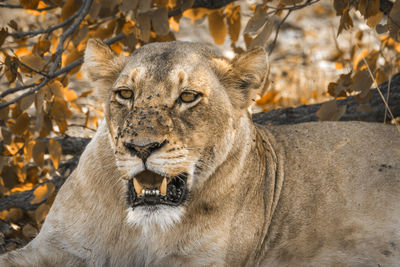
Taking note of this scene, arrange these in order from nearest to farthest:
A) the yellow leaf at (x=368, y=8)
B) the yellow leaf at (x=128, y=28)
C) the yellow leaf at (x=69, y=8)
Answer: the yellow leaf at (x=368, y=8) < the yellow leaf at (x=69, y=8) < the yellow leaf at (x=128, y=28)

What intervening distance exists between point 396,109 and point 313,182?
139 cm

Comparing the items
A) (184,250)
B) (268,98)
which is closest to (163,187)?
(184,250)

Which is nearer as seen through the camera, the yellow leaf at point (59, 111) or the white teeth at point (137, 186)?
the white teeth at point (137, 186)

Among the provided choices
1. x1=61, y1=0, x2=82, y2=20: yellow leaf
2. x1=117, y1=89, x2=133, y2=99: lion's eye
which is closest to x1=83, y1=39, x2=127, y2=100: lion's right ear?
x1=117, y1=89, x2=133, y2=99: lion's eye

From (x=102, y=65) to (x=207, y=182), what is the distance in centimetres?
76

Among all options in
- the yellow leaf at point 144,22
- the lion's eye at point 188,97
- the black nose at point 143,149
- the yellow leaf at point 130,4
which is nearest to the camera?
the black nose at point 143,149

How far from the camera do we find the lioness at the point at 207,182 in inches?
93.9

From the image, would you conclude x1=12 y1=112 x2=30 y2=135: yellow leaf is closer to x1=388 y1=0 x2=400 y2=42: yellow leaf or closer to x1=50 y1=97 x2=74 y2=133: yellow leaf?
x1=50 y1=97 x2=74 y2=133: yellow leaf

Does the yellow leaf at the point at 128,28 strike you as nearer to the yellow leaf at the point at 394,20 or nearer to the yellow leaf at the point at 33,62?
the yellow leaf at the point at 33,62

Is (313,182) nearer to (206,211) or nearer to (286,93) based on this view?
(206,211)

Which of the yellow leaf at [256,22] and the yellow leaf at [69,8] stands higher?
the yellow leaf at [69,8]

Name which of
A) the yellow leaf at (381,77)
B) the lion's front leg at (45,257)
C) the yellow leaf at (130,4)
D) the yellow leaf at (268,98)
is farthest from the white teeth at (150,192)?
the yellow leaf at (268,98)

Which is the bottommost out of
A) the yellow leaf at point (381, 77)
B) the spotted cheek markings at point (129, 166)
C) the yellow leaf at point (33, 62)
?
the spotted cheek markings at point (129, 166)

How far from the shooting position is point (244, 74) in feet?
9.12
